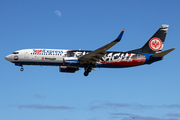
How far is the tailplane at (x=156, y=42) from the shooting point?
58.6 metres

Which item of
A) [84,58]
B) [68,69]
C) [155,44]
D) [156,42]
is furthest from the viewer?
[156,42]

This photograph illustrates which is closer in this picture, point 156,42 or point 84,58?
point 84,58

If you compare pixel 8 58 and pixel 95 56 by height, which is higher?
pixel 8 58

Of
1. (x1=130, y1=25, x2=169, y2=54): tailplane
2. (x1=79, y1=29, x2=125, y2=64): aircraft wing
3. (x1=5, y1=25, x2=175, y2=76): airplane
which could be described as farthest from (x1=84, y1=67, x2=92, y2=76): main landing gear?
(x1=130, y1=25, x2=169, y2=54): tailplane

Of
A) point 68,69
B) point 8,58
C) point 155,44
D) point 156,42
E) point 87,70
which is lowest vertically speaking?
point 87,70

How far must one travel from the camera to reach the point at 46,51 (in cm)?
5234

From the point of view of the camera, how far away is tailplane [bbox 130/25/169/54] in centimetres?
5862

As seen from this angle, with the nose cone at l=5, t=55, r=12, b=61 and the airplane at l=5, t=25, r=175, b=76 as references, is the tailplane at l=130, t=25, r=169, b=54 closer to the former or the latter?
the airplane at l=5, t=25, r=175, b=76

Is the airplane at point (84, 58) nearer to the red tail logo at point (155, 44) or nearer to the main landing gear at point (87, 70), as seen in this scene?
the main landing gear at point (87, 70)

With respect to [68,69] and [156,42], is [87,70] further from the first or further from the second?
[156,42]

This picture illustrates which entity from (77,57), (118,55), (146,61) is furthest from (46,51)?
(146,61)

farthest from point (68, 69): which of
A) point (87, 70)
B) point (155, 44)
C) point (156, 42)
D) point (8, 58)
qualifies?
point (156, 42)

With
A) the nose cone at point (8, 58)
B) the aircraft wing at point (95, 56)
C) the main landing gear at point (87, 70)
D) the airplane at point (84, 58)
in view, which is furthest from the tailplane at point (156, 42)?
the nose cone at point (8, 58)

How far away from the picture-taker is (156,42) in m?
59.6
